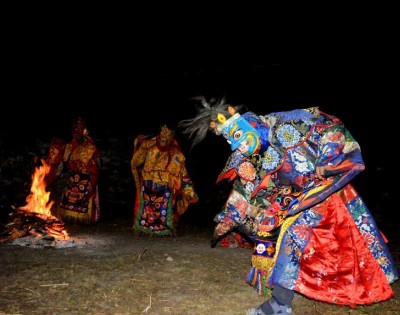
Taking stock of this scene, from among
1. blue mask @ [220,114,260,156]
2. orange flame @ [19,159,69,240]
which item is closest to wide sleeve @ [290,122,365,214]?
blue mask @ [220,114,260,156]

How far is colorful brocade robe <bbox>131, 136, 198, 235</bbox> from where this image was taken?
723 centimetres

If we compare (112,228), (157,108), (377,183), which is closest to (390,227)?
(377,183)

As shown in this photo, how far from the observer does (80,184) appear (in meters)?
8.00

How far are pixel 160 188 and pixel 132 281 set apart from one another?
9.39 ft

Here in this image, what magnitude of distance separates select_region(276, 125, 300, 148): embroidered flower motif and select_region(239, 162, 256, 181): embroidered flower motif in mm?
496

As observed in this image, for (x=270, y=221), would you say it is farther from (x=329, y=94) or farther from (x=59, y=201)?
(x=329, y=94)

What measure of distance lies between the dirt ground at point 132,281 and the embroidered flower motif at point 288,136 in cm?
159

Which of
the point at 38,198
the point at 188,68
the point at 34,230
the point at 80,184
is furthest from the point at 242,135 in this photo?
the point at 188,68

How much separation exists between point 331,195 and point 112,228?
5.49 metres

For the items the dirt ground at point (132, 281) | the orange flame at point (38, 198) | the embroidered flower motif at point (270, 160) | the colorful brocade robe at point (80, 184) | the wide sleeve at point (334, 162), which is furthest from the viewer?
the colorful brocade robe at point (80, 184)

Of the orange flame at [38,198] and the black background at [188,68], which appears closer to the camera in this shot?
the orange flame at [38,198]

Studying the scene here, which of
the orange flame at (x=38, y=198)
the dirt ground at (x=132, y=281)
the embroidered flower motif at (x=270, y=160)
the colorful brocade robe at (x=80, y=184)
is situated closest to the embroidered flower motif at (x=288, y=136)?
the embroidered flower motif at (x=270, y=160)

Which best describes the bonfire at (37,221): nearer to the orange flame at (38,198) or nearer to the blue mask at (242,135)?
the orange flame at (38,198)

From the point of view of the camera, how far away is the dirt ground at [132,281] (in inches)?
150
